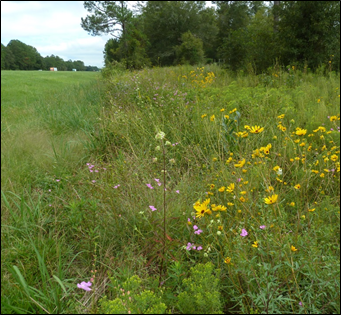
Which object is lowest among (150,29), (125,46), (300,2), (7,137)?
(7,137)

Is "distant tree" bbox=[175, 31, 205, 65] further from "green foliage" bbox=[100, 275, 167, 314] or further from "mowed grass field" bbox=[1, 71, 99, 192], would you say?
"green foliage" bbox=[100, 275, 167, 314]

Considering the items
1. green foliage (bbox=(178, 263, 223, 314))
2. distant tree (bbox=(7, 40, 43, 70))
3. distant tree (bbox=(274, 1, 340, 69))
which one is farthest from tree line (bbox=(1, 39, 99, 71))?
distant tree (bbox=(274, 1, 340, 69))

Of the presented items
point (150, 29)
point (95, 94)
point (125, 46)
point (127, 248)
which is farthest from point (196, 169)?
point (95, 94)

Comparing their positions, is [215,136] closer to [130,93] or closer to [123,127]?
[123,127]

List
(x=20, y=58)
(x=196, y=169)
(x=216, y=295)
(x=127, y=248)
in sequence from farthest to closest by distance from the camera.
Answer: (x=196, y=169) → (x=127, y=248) → (x=20, y=58) → (x=216, y=295)

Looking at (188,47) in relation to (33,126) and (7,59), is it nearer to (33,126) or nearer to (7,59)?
(33,126)

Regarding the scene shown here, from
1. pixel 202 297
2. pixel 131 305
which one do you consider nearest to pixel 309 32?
pixel 202 297

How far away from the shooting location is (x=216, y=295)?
1.00m

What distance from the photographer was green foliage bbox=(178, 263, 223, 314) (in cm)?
100

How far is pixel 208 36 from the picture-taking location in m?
4.84

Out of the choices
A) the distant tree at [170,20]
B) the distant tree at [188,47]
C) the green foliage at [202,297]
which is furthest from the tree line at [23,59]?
the distant tree at [188,47]

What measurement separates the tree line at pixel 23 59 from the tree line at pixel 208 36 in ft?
1.64

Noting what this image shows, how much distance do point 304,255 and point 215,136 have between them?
1719 millimetres

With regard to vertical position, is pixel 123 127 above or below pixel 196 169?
above
